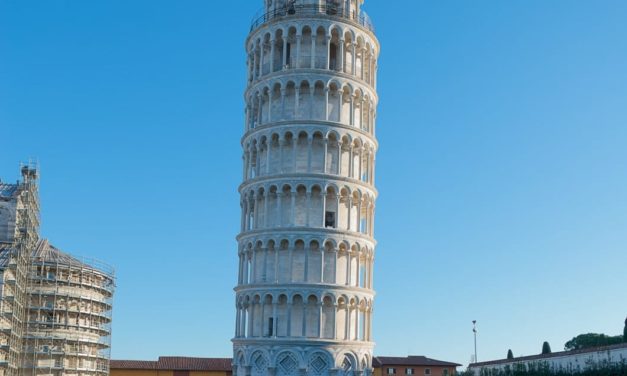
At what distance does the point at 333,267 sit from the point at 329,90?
461 inches

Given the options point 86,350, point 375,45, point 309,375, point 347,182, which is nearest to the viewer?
point 309,375

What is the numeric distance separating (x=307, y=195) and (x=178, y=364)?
1572 inches

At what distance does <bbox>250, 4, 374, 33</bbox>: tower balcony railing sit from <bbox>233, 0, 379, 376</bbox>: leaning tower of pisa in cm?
9

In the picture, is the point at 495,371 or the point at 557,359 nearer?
the point at 557,359

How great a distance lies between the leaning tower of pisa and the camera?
47656mm

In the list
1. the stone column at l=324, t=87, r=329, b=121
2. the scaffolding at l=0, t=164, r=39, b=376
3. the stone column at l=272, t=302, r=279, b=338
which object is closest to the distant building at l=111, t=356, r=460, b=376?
the scaffolding at l=0, t=164, r=39, b=376

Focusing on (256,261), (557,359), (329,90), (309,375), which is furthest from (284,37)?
(557,359)

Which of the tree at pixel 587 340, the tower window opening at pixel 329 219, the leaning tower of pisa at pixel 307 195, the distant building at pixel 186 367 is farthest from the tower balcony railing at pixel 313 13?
the tree at pixel 587 340

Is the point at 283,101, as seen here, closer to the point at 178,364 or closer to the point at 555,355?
the point at 555,355

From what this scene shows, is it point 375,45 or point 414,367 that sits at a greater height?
point 375,45

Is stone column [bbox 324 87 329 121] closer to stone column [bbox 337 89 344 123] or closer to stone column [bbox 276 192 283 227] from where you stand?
stone column [bbox 337 89 344 123]

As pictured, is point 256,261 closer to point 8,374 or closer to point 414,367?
point 8,374

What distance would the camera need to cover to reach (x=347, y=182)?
1959 inches

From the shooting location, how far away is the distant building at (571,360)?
137 feet
